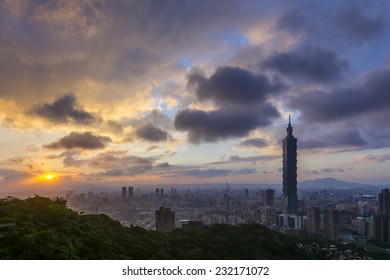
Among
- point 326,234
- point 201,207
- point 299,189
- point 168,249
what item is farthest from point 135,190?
point 299,189

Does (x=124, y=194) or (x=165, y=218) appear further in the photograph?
(x=124, y=194)

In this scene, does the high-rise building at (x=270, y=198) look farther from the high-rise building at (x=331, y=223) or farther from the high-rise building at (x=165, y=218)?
the high-rise building at (x=165, y=218)

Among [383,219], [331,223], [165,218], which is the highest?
[165,218]

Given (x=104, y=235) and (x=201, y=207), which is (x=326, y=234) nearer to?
(x=201, y=207)

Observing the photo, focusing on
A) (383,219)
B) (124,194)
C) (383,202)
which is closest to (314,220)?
(383,219)

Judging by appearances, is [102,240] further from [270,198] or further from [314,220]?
[270,198]

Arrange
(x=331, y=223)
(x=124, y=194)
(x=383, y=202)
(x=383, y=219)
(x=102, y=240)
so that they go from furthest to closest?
→ 1. (x=383, y=202)
2. (x=331, y=223)
3. (x=383, y=219)
4. (x=124, y=194)
5. (x=102, y=240)

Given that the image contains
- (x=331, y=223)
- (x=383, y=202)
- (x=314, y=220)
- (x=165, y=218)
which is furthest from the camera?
(x=383, y=202)

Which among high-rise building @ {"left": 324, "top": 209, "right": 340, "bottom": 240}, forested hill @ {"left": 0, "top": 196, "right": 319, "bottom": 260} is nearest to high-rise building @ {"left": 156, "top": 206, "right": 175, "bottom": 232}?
forested hill @ {"left": 0, "top": 196, "right": 319, "bottom": 260}

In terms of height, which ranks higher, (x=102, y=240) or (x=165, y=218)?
(x=102, y=240)
